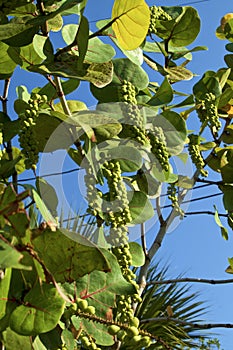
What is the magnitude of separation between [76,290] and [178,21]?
1.83ft

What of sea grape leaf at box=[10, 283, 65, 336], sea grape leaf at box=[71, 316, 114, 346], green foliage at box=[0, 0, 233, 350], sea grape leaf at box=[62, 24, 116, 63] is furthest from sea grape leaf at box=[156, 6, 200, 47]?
sea grape leaf at box=[10, 283, 65, 336]

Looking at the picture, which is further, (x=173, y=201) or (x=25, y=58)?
(x=173, y=201)

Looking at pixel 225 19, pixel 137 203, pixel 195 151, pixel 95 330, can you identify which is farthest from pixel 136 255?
pixel 225 19

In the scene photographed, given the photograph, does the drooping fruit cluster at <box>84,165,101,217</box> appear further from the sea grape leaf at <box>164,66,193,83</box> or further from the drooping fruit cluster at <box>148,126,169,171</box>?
the sea grape leaf at <box>164,66,193,83</box>

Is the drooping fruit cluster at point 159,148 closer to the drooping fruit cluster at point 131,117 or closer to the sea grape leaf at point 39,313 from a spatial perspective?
the drooping fruit cluster at point 131,117

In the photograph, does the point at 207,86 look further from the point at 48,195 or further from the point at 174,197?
the point at 48,195

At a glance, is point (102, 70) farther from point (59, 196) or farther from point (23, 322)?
point (23, 322)

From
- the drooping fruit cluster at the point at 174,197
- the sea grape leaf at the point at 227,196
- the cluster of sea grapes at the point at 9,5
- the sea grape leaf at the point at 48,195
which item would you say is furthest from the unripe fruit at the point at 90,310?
the sea grape leaf at the point at 227,196

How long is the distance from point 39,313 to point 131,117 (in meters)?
0.35

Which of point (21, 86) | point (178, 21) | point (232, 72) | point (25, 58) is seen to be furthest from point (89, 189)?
point (232, 72)

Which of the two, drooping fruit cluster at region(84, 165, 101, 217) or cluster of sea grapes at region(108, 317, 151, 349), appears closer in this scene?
cluster of sea grapes at region(108, 317, 151, 349)

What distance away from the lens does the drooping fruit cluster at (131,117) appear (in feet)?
2.26

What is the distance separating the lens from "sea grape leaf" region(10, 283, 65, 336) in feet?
1.29

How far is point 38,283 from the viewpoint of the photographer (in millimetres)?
402
